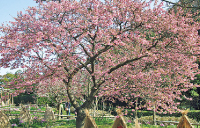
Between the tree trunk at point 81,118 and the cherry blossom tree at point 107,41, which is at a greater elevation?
the cherry blossom tree at point 107,41

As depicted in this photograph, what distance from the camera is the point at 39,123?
1233 cm

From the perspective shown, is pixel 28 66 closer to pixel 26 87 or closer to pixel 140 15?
pixel 26 87

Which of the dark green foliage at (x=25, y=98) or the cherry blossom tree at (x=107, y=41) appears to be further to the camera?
the dark green foliage at (x=25, y=98)

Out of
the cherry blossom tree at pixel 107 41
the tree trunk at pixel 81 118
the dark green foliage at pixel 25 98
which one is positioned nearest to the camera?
the cherry blossom tree at pixel 107 41

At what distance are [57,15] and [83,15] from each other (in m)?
1.22

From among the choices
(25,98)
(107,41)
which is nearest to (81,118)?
(107,41)

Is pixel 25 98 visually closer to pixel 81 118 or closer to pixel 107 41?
pixel 81 118

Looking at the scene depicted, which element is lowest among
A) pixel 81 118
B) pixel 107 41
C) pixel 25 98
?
pixel 81 118

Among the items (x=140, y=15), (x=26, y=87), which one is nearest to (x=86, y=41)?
(x=140, y=15)

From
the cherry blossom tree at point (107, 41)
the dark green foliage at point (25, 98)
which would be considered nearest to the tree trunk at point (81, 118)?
the cherry blossom tree at point (107, 41)

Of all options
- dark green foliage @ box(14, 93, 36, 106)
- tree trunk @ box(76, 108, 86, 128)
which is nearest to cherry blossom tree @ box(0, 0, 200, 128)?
tree trunk @ box(76, 108, 86, 128)

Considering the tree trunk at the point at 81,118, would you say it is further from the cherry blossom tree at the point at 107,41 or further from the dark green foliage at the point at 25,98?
the dark green foliage at the point at 25,98

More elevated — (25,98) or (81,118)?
(25,98)

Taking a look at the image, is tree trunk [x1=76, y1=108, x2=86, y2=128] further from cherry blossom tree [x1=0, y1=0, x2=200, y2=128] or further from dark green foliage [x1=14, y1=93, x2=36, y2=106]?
dark green foliage [x1=14, y1=93, x2=36, y2=106]
